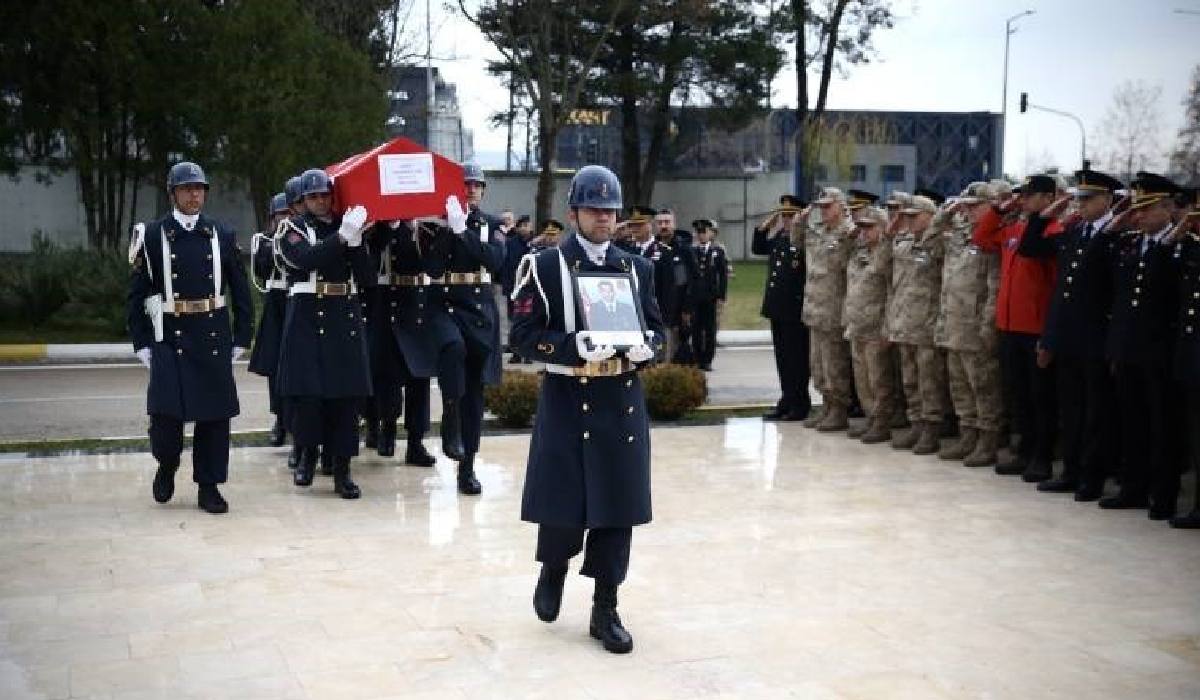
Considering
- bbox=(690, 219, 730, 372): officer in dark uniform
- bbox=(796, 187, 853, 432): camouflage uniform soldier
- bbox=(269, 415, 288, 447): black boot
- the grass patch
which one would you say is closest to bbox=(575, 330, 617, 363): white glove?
bbox=(269, 415, 288, 447): black boot

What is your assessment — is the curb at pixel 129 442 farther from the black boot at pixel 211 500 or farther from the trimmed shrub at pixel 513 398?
the black boot at pixel 211 500

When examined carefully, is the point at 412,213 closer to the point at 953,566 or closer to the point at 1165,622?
the point at 953,566

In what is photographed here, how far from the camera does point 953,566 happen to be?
734 cm

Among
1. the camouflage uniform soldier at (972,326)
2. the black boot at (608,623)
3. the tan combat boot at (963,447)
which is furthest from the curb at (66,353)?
the black boot at (608,623)

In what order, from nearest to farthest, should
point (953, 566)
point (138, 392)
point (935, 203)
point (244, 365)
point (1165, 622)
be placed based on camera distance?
1. point (1165, 622)
2. point (953, 566)
3. point (935, 203)
4. point (138, 392)
5. point (244, 365)

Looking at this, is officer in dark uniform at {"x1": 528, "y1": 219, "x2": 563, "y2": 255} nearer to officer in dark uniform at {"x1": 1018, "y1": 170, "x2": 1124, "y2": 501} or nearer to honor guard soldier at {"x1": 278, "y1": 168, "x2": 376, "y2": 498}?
honor guard soldier at {"x1": 278, "y1": 168, "x2": 376, "y2": 498}

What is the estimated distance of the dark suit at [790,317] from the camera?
12.5 meters

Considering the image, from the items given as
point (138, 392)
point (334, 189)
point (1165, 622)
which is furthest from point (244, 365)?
point (1165, 622)

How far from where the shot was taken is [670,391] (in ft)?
40.1

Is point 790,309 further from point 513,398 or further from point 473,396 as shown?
point 473,396

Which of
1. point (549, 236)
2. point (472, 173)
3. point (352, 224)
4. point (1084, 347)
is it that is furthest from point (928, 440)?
point (549, 236)

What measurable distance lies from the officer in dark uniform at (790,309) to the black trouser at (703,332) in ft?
14.4

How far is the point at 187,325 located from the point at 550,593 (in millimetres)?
3355

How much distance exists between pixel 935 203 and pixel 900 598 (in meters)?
5.26
